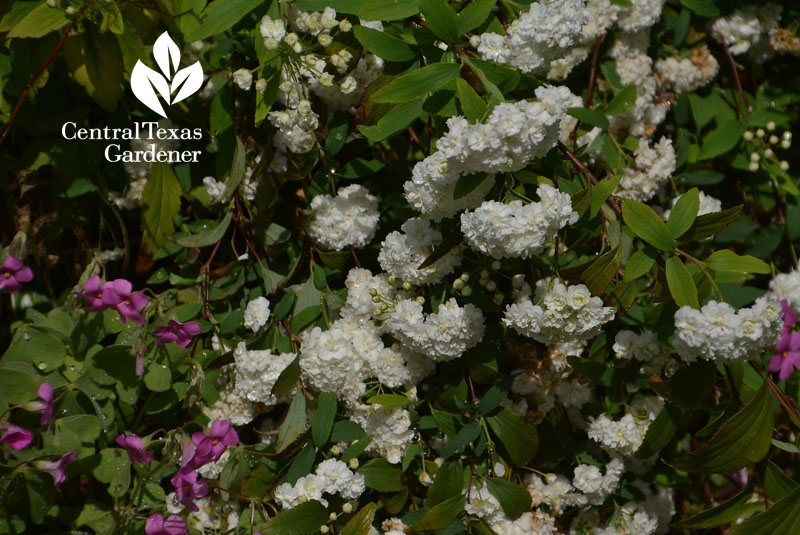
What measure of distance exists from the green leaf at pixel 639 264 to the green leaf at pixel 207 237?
995 millimetres

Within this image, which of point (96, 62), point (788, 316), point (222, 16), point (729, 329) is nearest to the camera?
point (729, 329)

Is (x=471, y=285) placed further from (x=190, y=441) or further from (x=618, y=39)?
(x=618, y=39)

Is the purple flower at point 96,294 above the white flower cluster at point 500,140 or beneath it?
beneath

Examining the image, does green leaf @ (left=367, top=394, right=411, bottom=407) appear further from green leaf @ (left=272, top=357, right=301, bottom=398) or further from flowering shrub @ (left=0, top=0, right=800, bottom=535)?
green leaf @ (left=272, top=357, right=301, bottom=398)

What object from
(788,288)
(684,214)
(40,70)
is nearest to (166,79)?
(40,70)

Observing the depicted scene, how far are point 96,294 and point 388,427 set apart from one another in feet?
2.57

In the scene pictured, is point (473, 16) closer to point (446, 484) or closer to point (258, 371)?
point (258, 371)

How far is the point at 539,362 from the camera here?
1.78 meters

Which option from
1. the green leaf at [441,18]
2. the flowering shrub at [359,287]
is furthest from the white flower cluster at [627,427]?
the green leaf at [441,18]

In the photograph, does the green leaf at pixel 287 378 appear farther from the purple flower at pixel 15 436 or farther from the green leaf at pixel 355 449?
the purple flower at pixel 15 436

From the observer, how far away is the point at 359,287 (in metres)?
1.73

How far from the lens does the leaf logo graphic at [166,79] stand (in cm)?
175

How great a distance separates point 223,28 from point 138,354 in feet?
2.57

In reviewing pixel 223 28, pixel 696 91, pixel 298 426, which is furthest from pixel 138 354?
pixel 696 91
